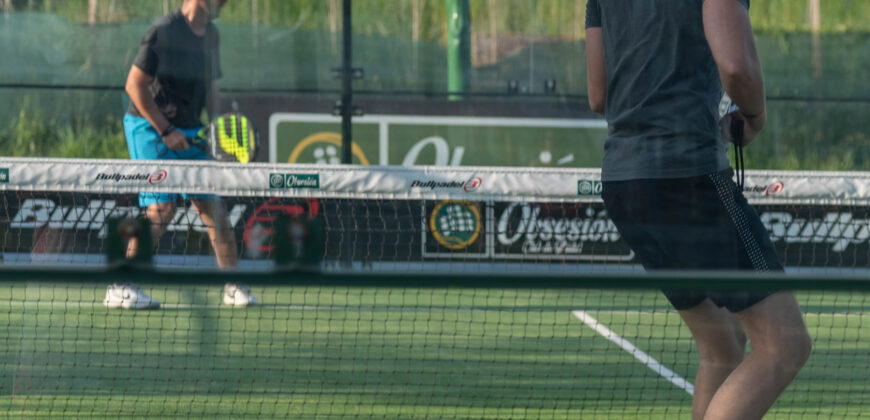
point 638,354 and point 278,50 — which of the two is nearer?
point 638,354

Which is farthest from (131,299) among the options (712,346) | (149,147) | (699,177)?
(699,177)

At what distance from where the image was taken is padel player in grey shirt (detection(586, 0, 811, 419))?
7.32 feet

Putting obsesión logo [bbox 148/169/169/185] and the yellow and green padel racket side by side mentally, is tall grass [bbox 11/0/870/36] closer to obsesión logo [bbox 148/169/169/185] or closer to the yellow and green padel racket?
the yellow and green padel racket

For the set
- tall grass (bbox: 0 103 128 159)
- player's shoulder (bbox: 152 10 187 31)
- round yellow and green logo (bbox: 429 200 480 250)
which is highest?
player's shoulder (bbox: 152 10 187 31)

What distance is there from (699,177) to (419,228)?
4087 mm

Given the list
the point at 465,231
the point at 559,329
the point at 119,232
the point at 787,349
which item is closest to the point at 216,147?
the point at 465,231

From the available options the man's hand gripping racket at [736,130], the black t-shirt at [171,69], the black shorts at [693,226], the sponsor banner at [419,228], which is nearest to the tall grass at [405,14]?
the sponsor banner at [419,228]

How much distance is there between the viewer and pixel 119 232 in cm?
146

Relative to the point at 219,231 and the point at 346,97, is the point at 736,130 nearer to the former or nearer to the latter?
the point at 219,231

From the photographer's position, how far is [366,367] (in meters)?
4.05

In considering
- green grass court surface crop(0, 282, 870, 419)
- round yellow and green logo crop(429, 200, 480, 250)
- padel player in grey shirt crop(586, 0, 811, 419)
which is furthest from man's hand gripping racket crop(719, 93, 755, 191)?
round yellow and green logo crop(429, 200, 480, 250)

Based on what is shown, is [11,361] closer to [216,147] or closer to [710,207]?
[216,147]

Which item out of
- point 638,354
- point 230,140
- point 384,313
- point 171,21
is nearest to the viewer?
point 638,354

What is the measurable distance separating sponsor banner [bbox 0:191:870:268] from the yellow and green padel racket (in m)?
0.27
